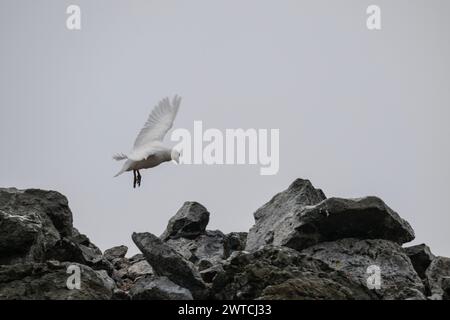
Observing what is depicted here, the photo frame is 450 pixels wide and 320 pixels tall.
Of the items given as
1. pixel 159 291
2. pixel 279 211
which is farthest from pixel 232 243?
pixel 159 291

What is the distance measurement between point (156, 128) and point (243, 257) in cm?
1096

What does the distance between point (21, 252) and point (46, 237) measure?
1013mm

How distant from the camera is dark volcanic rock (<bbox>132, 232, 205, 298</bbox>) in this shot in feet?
49.7

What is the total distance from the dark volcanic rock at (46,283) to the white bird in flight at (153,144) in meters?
8.47

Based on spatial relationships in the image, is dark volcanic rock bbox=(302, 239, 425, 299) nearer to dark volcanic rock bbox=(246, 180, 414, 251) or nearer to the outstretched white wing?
dark volcanic rock bbox=(246, 180, 414, 251)

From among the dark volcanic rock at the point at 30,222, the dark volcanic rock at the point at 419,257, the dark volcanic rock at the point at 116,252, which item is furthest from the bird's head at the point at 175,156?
the dark volcanic rock at the point at 419,257

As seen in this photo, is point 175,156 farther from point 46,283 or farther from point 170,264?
point 46,283

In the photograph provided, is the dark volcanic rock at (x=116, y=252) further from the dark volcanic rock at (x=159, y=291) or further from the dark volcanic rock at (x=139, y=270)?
the dark volcanic rock at (x=159, y=291)

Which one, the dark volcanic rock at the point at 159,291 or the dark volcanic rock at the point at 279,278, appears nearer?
the dark volcanic rock at the point at 279,278

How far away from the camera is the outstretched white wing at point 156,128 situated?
23938mm

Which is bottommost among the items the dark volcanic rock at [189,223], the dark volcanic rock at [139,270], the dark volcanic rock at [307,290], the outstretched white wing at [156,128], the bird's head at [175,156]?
the dark volcanic rock at [139,270]

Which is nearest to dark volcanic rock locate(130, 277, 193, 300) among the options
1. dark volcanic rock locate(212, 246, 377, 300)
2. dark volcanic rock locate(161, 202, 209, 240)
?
dark volcanic rock locate(212, 246, 377, 300)
